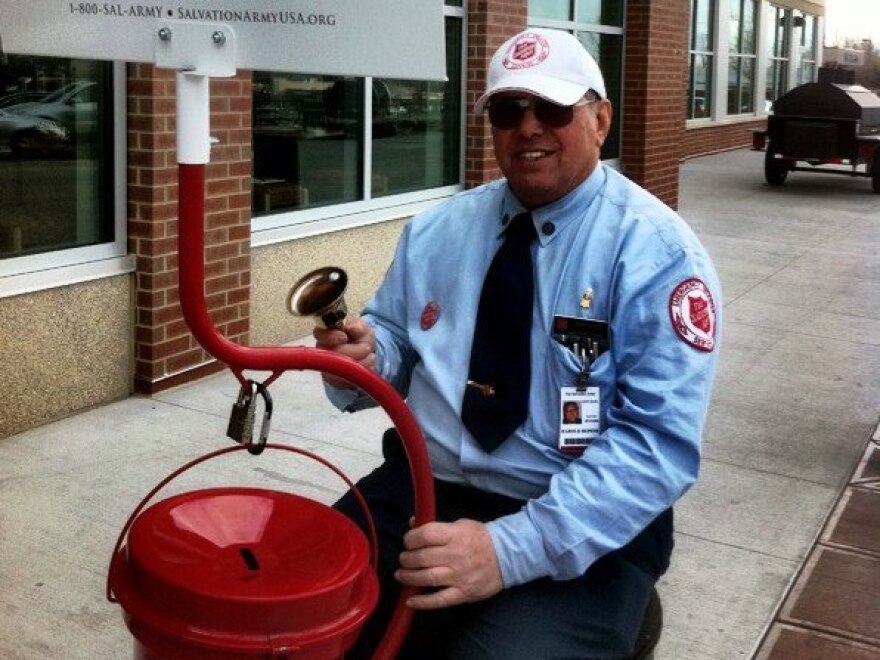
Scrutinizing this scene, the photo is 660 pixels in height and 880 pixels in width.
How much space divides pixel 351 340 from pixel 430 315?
277mm

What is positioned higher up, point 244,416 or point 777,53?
point 777,53

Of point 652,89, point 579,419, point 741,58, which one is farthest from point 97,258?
point 741,58

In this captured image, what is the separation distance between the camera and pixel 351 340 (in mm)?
2412

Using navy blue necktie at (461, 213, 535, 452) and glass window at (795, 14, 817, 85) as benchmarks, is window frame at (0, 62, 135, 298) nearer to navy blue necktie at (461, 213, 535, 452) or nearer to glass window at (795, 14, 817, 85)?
navy blue necktie at (461, 213, 535, 452)

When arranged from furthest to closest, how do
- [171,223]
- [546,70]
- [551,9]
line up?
1. [551,9]
2. [171,223]
3. [546,70]

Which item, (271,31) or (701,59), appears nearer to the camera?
(271,31)

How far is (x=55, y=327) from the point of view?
217 inches

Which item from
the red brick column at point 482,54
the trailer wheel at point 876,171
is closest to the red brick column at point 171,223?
the red brick column at point 482,54

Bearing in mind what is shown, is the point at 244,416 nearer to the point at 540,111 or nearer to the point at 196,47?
the point at 196,47

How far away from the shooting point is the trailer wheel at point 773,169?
1748 cm

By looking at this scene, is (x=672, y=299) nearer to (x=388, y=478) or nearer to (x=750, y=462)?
(x=388, y=478)

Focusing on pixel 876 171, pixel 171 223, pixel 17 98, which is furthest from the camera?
pixel 876 171

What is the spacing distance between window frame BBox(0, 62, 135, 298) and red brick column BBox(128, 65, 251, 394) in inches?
1.5

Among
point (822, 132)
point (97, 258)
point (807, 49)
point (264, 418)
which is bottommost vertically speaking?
point (97, 258)
